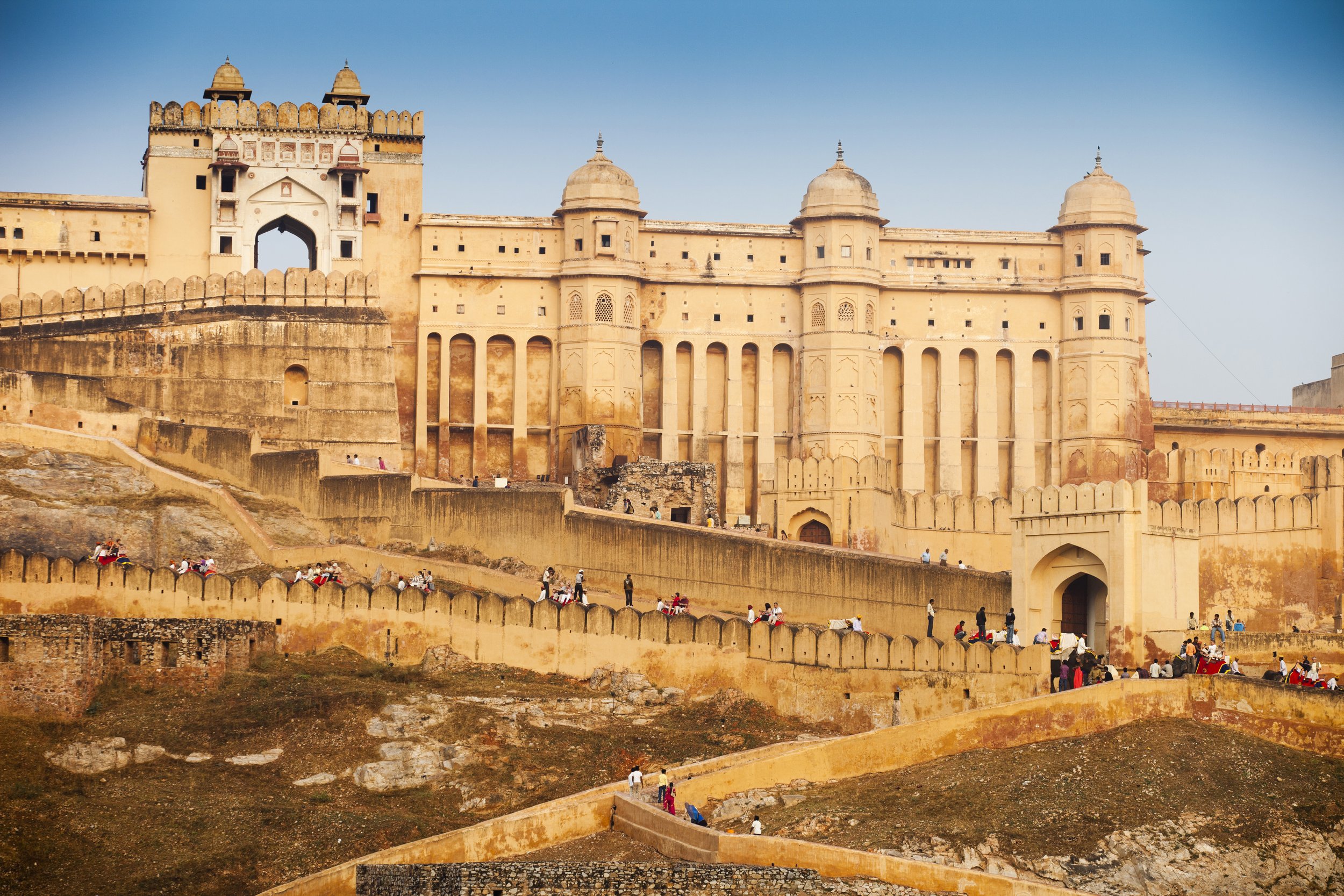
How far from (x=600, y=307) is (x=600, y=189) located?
3.57 m

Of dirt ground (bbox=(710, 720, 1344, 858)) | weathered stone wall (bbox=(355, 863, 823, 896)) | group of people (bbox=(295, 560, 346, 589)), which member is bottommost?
weathered stone wall (bbox=(355, 863, 823, 896))

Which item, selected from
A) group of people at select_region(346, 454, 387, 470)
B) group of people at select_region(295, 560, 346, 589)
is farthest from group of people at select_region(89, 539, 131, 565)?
group of people at select_region(346, 454, 387, 470)

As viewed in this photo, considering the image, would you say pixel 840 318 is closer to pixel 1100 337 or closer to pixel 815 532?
pixel 1100 337

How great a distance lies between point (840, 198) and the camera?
203 feet

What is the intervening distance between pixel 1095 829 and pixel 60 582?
1969 centimetres

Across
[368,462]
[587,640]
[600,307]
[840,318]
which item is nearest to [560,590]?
[587,640]

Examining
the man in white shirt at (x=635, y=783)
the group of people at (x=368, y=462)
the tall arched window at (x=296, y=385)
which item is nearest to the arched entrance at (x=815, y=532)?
the group of people at (x=368, y=462)

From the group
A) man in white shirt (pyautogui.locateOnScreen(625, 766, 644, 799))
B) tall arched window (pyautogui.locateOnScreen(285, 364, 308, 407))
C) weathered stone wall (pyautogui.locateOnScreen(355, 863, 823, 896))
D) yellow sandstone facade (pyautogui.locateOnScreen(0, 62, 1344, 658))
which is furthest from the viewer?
yellow sandstone facade (pyautogui.locateOnScreen(0, 62, 1344, 658))

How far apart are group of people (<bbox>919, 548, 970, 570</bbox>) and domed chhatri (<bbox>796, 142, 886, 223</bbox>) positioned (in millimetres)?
15141

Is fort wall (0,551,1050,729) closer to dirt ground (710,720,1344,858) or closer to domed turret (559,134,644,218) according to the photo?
dirt ground (710,720,1344,858)

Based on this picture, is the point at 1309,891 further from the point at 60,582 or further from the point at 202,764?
the point at 60,582

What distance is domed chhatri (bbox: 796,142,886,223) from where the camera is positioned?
61.8 m

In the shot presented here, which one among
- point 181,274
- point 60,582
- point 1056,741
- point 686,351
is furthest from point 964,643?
point 181,274

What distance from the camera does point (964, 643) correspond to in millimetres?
38625
